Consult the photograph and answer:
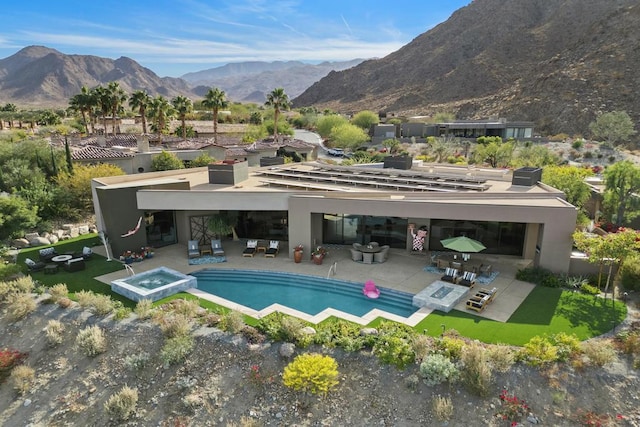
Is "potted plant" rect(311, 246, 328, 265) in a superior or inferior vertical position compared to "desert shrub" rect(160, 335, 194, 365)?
superior

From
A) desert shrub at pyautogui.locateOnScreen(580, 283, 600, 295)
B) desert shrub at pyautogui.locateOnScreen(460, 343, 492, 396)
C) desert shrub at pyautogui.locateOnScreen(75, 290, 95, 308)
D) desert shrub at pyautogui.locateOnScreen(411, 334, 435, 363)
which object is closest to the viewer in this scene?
desert shrub at pyautogui.locateOnScreen(460, 343, 492, 396)

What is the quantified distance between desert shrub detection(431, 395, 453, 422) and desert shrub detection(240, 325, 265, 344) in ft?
18.3

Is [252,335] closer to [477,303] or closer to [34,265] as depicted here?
[477,303]

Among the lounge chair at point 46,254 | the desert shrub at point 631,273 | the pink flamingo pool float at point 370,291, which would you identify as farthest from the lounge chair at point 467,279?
the lounge chair at point 46,254

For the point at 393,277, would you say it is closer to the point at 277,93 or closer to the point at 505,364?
the point at 505,364

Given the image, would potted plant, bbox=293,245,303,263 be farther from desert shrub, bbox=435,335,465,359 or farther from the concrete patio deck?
desert shrub, bbox=435,335,465,359

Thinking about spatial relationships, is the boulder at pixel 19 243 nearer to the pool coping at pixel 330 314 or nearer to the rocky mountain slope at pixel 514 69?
the pool coping at pixel 330 314

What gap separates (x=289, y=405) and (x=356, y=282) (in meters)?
6.85

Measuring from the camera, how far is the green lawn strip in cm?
1734

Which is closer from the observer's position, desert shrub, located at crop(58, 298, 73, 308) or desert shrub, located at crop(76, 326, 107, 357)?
desert shrub, located at crop(76, 326, 107, 357)

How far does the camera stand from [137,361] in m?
13.2

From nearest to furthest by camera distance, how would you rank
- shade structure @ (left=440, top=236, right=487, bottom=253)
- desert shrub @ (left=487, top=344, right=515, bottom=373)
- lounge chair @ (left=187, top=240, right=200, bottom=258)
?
desert shrub @ (left=487, top=344, right=515, bottom=373) < shade structure @ (left=440, top=236, right=487, bottom=253) < lounge chair @ (left=187, top=240, right=200, bottom=258)

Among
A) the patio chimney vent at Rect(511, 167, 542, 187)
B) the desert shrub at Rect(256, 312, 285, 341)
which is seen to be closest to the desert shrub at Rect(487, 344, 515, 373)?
the desert shrub at Rect(256, 312, 285, 341)

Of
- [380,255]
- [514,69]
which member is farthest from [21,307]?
[514,69]
